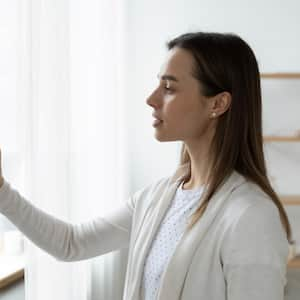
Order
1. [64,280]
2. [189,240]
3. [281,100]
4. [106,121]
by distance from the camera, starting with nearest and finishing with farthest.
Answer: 1. [189,240]
2. [64,280]
3. [106,121]
4. [281,100]

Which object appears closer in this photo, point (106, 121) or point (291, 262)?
point (106, 121)

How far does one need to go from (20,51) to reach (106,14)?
35.3 inches

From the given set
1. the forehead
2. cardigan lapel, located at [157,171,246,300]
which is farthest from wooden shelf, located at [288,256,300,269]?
the forehead

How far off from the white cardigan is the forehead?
27 centimetres

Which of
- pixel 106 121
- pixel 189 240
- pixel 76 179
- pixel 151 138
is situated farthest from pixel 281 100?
pixel 189 240

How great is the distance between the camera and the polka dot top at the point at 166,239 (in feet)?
A: 4.34

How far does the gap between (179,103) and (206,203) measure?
0.25 m

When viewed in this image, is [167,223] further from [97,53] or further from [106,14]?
[106,14]

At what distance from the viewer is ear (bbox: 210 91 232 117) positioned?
1297 millimetres

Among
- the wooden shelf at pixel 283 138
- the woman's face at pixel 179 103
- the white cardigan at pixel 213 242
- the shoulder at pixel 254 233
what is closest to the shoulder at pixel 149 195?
the white cardigan at pixel 213 242

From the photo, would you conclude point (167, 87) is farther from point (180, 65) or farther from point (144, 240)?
point (144, 240)

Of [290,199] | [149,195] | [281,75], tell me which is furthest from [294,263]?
[149,195]

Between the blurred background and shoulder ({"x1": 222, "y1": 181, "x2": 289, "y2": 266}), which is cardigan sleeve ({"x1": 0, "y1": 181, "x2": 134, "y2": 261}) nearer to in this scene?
the blurred background

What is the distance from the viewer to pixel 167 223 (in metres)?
1.39
